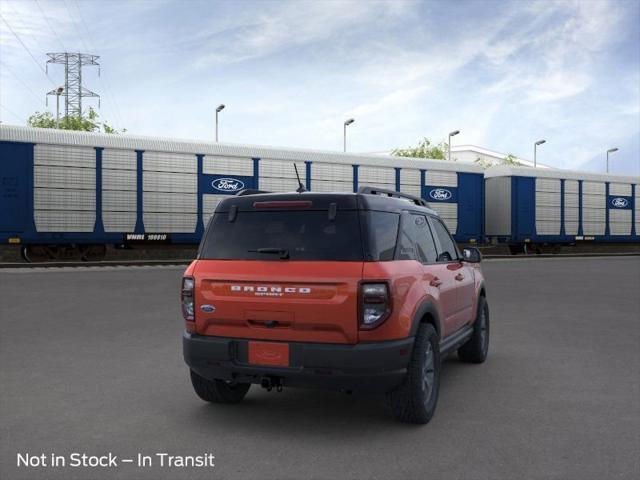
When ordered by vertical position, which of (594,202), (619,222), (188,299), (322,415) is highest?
(594,202)

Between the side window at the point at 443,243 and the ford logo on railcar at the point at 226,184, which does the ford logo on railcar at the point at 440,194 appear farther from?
the side window at the point at 443,243

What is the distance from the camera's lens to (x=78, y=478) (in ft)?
12.3

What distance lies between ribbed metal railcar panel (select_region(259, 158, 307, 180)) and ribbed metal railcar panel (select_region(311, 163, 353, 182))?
1.75ft

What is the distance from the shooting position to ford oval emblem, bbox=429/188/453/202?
29016 millimetres

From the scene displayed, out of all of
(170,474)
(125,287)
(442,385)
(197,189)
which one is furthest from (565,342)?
(197,189)

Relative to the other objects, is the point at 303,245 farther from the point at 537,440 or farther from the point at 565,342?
the point at 565,342

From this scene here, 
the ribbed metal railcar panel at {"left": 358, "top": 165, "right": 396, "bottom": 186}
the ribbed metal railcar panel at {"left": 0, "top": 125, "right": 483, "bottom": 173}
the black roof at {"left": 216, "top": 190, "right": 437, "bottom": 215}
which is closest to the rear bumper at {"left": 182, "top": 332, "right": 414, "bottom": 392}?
the black roof at {"left": 216, "top": 190, "right": 437, "bottom": 215}

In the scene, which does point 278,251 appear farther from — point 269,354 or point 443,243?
point 443,243

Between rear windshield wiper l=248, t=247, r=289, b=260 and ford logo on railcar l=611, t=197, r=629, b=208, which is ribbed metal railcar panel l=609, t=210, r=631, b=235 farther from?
rear windshield wiper l=248, t=247, r=289, b=260

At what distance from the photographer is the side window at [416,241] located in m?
4.97

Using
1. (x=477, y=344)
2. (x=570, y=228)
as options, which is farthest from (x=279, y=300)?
(x=570, y=228)

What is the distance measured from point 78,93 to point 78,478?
74109mm

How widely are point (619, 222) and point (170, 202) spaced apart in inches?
1001

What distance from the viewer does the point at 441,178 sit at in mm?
29359
